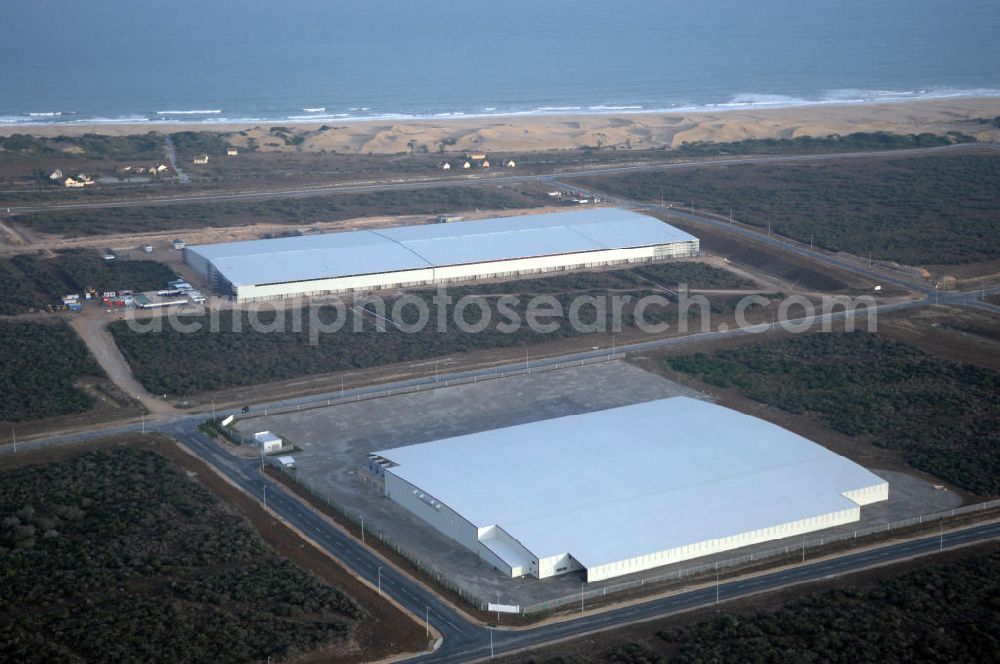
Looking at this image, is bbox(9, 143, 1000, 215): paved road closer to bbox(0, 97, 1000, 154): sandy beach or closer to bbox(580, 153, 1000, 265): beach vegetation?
bbox(580, 153, 1000, 265): beach vegetation

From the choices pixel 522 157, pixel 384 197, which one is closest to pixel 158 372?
pixel 384 197

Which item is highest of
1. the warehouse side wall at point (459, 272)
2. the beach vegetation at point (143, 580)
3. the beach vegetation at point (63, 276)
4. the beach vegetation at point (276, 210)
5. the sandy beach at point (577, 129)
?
the sandy beach at point (577, 129)

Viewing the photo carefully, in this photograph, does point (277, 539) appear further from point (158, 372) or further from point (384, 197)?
point (384, 197)

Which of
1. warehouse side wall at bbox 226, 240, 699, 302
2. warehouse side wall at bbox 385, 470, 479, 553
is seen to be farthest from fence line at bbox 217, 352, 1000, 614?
warehouse side wall at bbox 226, 240, 699, 302

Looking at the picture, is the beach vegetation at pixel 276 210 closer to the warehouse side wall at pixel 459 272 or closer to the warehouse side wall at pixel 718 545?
the warehouse side wall at pixel 459 272

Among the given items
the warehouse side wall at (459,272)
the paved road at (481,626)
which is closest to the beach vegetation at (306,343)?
the warehouse side wall at (459,272)

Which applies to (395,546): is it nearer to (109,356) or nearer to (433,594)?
(433,594)

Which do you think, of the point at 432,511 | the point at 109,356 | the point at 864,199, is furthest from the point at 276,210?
the point at 432,511
